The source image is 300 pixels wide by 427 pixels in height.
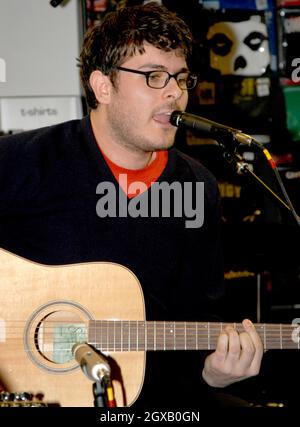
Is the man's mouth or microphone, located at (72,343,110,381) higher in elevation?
the man's mouth

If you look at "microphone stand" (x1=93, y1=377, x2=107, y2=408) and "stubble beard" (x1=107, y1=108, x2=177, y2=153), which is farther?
"stubble beard" (x1=107, y1=108, x2=177, y2=153)

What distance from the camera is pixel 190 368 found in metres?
1.96

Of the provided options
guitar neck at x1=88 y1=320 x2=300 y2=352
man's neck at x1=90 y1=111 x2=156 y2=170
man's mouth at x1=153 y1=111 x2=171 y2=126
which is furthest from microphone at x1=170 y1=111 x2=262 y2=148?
guitar neck at x1=88 y1=320 x2=300 y2=352

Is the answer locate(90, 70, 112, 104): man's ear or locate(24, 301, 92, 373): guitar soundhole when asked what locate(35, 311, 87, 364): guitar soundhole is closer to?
locate(24, 301, 92, 373): guitar soundhole

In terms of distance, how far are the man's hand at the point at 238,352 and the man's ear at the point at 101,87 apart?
0.83 meters

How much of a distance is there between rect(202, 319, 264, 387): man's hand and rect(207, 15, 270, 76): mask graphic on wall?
2267mm

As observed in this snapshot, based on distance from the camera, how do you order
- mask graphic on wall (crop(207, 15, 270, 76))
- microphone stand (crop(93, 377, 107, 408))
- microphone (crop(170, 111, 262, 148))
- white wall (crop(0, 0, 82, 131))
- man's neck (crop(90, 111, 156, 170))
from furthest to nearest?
mask graphic on wall (crop(207, 15, 270, 76)) < white wall (crop(0, 0, 82, 131)) < man's neck (crop(90, 111, 156, 170)) < microphone (crop(170, 111, 262, 148)) < microphone stand (crop(93, 377, 107, 408))

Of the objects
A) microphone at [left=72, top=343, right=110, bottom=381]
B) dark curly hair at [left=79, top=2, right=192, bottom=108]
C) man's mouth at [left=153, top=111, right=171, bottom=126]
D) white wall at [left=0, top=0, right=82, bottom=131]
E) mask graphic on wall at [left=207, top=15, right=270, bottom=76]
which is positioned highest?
mask graphic on wall at [left=207, top=15, right=270, bottom=76]

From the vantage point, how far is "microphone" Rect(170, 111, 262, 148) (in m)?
1.45

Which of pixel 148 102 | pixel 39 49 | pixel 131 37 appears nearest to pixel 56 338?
pixel 148 102

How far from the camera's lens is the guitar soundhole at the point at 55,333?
1643 mm

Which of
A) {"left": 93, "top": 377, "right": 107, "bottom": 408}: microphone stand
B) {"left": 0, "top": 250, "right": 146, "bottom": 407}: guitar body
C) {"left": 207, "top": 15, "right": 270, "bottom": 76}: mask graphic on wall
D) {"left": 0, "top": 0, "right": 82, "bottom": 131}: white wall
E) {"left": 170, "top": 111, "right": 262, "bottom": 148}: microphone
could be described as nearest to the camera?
{"left": 93, "top": 377, "right": 107, "bottom": 408}: microphone stand

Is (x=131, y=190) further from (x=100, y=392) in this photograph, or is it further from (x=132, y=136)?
(x=100, y=392)
